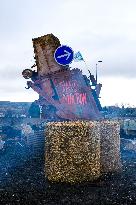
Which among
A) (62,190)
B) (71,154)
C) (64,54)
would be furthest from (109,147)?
(64,54)

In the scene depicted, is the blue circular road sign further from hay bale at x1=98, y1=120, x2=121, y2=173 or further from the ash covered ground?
the ash covered ground

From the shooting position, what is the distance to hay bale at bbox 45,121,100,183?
23.3 ft

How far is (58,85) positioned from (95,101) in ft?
5.58

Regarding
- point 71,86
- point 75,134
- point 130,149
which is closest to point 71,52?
point 71,86

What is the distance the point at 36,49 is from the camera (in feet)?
47.7

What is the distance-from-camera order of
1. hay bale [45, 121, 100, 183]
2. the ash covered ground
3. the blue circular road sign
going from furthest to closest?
the blue circular road sign
hay bale [45, 121, 100, 183]
the ash covered ground

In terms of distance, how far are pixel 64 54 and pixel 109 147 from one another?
12.5 feet

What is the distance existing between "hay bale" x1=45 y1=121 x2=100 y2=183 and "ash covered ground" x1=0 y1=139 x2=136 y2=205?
227 mm

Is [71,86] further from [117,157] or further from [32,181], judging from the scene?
[32,181]

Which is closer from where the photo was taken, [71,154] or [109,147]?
[71,154]

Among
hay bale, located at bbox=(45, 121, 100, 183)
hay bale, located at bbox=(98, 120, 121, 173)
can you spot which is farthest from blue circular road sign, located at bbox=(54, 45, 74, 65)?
hay bale, located at bbox=(45, 121, 100, 183)

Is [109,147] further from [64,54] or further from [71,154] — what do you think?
[64,54]

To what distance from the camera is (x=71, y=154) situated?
23.3ft

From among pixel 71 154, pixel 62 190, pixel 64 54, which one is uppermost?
pixel 64 54
